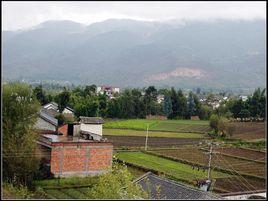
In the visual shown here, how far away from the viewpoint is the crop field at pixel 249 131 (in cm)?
3844

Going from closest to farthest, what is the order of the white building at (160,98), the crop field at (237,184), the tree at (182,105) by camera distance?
the crop field at (237,184), the tree at (182,105), the white building at (160,98)

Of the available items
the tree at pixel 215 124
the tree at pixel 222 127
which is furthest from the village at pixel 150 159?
the tree at pixel 215 124

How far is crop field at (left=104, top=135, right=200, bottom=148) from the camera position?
3257cm

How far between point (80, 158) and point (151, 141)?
657 inches

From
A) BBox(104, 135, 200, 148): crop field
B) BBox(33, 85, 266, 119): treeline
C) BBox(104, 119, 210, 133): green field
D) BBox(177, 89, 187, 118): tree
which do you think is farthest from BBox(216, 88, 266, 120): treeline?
BBox(104, 135, 200, 148): crop field

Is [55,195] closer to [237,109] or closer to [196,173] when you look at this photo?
[196,173]

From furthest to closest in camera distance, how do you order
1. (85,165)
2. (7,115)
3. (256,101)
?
(256,101), (85,165), (7,115)

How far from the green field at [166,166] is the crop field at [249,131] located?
13.2 metres

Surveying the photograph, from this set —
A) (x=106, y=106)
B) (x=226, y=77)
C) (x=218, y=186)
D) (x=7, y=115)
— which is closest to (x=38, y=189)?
(x=7, y=115)

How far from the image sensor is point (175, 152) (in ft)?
96.6

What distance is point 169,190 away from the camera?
1191 centimetres

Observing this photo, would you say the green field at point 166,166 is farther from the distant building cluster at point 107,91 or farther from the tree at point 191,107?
the distant building cluster at point 107,91

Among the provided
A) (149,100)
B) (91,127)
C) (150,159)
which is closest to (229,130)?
(150,159)

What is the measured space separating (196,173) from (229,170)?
185 cm
